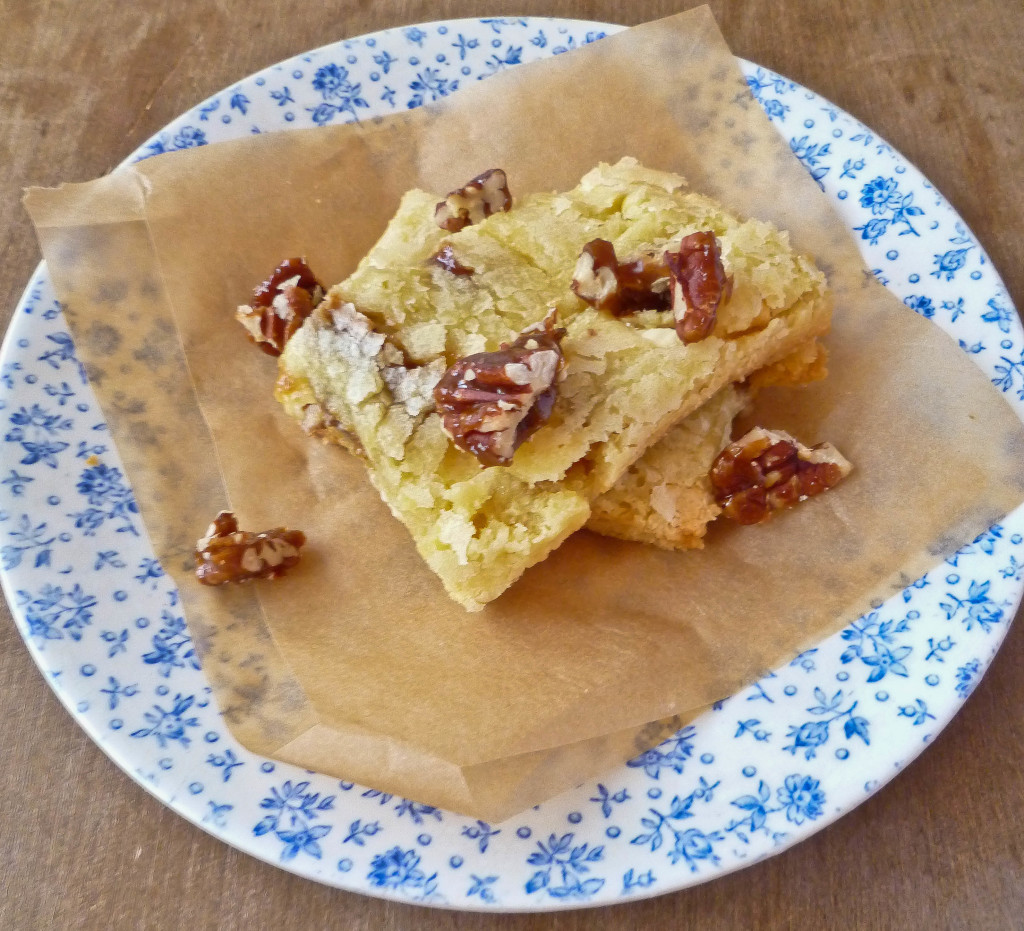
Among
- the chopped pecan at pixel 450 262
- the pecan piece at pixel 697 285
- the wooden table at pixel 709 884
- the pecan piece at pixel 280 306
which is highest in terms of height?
the pecan piece at pixel 697 285

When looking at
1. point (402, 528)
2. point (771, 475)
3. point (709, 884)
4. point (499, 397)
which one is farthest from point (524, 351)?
point (709, 884)

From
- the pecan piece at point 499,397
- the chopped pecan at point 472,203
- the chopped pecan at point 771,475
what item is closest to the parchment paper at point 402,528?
the chopped pecan at point 771,475

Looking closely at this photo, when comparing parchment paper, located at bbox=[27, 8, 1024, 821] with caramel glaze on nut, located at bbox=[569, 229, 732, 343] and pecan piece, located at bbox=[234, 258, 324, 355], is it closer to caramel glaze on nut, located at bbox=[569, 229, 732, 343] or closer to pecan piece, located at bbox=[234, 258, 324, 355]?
pecan piece, located at bbox=[234, 258, 324, 355]

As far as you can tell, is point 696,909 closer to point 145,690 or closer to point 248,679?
point 248,679

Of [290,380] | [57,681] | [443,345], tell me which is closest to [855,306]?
[443,345]

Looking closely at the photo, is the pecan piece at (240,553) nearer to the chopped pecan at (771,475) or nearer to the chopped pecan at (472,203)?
the chopped pecan at (472,203)

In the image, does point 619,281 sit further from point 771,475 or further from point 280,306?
point 280,306
